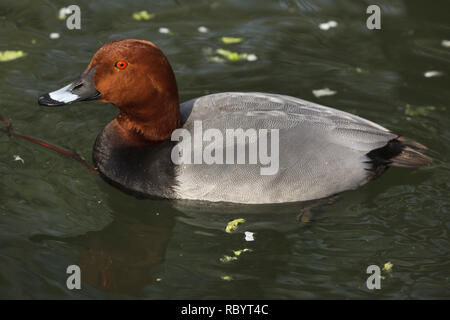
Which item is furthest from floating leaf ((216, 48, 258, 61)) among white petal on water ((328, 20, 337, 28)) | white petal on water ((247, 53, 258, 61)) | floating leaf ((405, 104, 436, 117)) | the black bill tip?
the black bill tip

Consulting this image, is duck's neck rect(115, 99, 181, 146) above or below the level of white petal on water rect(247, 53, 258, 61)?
below

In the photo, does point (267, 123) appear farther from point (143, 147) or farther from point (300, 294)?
point (300, 294)

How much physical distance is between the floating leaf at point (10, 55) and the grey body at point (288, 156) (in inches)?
104

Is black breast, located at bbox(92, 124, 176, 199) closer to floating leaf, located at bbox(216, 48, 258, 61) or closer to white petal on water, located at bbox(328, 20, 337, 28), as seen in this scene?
floating leaf, located at bbox(216, 48, 258, 61)

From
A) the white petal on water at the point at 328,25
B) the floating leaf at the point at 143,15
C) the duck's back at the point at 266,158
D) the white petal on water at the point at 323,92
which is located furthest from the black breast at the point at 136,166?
the white petal on water at the point at 328,25

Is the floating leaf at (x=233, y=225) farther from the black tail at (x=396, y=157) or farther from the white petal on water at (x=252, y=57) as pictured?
the white petal on water at (x=252, y=57)

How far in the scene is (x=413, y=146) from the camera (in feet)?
18.5

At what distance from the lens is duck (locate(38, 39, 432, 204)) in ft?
16.8

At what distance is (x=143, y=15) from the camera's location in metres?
8.13

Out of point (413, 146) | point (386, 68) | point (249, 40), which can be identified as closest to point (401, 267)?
point (413, 146)

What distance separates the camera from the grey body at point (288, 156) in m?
5.18

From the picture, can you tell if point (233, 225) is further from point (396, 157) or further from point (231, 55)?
point (231, 55)

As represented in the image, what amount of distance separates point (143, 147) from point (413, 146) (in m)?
2.26

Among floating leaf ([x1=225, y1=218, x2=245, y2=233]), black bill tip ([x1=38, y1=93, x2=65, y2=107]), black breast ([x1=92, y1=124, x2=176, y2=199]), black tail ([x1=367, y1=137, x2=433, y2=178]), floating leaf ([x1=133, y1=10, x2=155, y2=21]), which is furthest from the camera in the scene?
floating leaf ([x1=133, y1=10, x2=155, y2=21])
